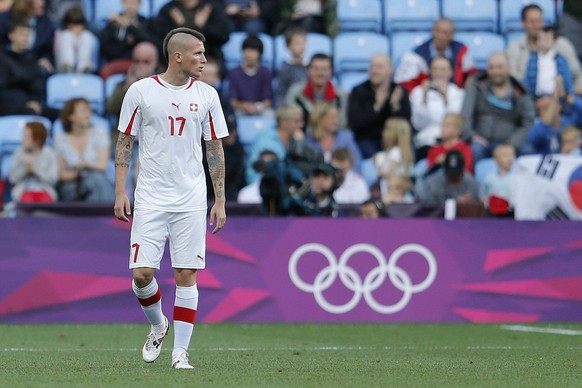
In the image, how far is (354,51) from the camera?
19.0 meters

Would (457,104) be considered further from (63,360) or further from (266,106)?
(63,360)

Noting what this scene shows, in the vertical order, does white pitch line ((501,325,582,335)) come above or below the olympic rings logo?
below

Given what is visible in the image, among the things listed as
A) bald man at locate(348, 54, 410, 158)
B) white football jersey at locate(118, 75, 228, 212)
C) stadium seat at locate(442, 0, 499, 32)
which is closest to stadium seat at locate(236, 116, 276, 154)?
bald man at locate(348, 54, 410, 158)

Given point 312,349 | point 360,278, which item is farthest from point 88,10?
point 312,349

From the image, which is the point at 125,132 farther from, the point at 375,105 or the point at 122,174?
the point at 375,105

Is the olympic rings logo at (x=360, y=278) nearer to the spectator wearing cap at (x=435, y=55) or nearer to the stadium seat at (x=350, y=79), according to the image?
the spectator wearing cap at (x=435, y=55)

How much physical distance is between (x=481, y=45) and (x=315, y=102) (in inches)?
140

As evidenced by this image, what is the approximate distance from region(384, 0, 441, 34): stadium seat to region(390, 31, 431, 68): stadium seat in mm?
359

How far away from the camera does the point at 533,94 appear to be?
18531 millimetres

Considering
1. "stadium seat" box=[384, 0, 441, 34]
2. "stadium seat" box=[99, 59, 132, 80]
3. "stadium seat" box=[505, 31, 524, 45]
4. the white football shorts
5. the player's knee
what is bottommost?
the player's knee

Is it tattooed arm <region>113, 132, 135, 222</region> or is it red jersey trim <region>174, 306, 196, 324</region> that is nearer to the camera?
tattooed arm <region>113, 132, 135, 222</region>

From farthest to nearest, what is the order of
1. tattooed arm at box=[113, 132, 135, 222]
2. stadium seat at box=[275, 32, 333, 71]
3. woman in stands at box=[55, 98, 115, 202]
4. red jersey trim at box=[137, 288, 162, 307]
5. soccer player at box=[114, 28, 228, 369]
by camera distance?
stadium seat at box=[275, 32, 333, 71] < woman in stands at box=[55, 98, 115, 202] < red jersey trim at box=[137, 288, 162, 307] < soccer player at box=[114, 28, 228, 369] < tattooed arm at box=[113, 132, 135, 222]

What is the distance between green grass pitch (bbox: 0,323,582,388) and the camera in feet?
25.8

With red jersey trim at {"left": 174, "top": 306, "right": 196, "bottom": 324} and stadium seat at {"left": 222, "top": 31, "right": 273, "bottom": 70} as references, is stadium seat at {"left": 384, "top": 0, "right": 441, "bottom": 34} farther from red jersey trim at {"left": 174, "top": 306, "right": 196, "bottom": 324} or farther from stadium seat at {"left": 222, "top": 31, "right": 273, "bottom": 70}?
red jersey trim at {"left": 174, "top": 306, "right": 196, "bottom": 324}
